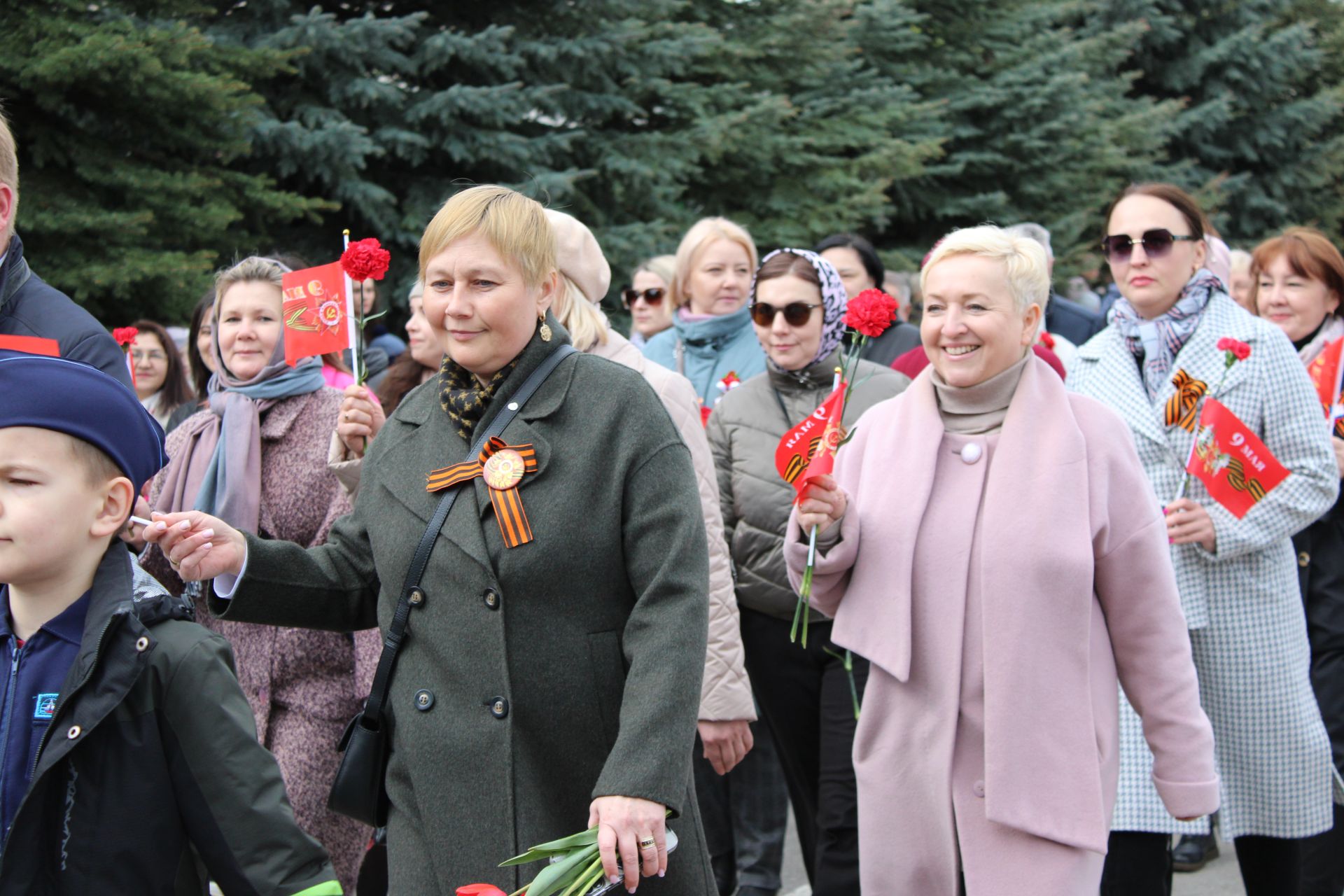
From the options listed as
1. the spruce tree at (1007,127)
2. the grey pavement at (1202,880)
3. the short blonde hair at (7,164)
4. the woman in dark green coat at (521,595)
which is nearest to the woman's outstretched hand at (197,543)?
the woman in dark green coat at (521,595)

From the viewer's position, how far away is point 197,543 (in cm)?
273

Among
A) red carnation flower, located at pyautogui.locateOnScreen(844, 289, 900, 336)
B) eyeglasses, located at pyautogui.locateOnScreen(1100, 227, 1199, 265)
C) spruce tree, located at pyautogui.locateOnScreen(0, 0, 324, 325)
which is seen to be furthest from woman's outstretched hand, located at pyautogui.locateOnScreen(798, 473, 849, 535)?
spruce tree, located at pyautogui.locateOnScreen(0, 0, 324, 325)

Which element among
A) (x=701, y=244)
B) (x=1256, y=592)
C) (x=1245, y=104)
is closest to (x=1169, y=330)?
(x=1256, y=592)

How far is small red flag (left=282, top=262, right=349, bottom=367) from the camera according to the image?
167 inches

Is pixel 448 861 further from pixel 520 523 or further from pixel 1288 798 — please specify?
pixel 1288 798

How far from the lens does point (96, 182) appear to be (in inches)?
375

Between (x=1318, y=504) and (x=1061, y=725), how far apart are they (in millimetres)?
1764

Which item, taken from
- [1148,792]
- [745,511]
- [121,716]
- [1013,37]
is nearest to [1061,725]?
[1148,792]

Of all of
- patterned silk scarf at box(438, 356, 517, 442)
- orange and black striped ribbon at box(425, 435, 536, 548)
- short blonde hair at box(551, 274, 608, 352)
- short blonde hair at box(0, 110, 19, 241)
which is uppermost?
short blonde hair at box(0, 110, 19, 241)

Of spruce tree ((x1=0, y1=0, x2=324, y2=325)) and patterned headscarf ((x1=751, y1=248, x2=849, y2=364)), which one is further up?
spruce tree ((x1=0, y1=0, x2=324, y2=325))

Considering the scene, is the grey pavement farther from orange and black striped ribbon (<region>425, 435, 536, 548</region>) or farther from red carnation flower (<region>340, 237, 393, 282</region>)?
orange and black striped ribbon (<region>425, 435, 536, 548</region>)

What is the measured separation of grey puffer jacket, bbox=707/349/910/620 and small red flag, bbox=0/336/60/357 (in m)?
2.50

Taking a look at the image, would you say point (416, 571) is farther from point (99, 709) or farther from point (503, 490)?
point (99, 709)

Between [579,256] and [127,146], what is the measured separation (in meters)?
6.79
